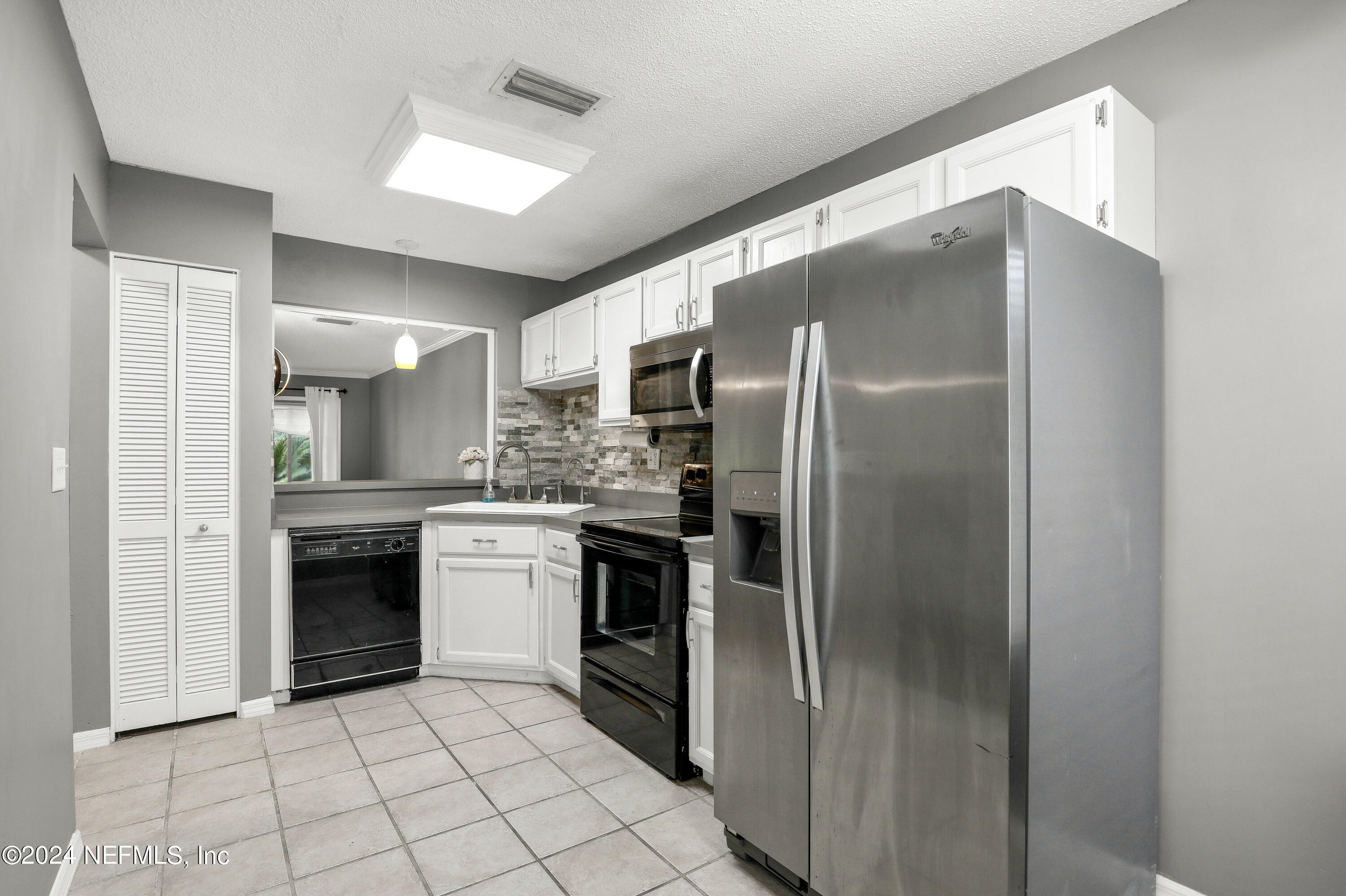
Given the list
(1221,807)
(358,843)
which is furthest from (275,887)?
(1221,807)

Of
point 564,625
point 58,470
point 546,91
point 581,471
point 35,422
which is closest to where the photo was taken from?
point 35,422

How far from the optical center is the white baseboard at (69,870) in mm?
1873

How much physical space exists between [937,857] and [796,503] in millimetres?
829

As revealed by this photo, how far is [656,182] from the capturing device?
124 inches

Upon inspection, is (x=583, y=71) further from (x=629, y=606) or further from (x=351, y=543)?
(x=351, y=543)

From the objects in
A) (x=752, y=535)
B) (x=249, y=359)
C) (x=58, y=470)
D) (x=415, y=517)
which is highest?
(x=249, y=359)

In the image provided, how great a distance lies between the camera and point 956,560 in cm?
147

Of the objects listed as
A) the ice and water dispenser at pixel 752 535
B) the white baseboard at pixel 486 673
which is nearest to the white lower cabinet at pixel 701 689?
the ice and water dispenser at pixel 752 535

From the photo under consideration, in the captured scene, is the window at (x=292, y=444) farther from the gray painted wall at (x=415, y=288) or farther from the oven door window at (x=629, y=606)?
the oven door window at (x=629, y=606)

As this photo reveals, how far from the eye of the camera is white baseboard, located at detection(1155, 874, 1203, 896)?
183 cm

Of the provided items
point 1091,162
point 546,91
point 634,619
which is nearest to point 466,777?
point 634,619

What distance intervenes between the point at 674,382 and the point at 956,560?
185 centimetres

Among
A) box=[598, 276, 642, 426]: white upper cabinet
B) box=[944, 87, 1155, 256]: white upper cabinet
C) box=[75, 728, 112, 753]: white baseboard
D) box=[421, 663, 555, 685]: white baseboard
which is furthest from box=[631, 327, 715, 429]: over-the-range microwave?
box=[75, 728, 112, 753]: white baseboard

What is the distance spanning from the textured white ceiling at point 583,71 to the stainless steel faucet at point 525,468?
6.06 ft
